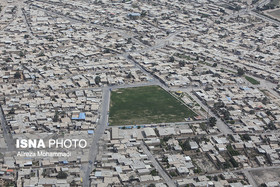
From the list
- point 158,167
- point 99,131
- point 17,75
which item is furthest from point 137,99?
point 17,75

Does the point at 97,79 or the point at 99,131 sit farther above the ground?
the point at 97,79

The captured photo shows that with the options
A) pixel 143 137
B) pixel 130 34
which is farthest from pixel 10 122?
pixel 130 34

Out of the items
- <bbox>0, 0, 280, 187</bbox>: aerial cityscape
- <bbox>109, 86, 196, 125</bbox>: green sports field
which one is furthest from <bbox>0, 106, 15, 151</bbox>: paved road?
<bbox>109, 86, 196, 125</bbox>: green sports field

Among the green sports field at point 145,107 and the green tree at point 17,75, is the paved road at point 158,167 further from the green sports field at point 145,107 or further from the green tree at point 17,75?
the green tree at point 17,75

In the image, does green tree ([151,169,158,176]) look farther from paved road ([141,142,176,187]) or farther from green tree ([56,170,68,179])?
green tree ([56,170,68,179])

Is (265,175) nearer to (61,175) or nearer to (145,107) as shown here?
(145,107)

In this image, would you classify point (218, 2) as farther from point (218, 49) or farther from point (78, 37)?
point (78, 37)
